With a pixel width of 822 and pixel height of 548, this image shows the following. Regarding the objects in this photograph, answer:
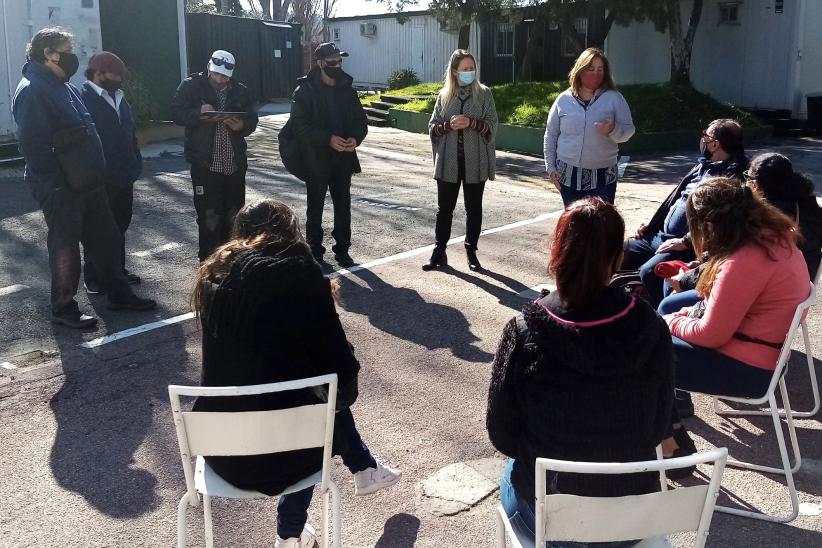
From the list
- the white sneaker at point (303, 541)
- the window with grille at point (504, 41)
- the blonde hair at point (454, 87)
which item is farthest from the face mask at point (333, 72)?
the window with grille at point (504, 41)

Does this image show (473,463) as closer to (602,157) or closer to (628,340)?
(628,340)

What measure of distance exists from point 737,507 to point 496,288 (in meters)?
3.58

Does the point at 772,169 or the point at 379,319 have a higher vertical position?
the point at 772,169

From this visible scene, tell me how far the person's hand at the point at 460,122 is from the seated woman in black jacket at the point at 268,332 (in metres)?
4.19

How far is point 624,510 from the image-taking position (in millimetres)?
2393

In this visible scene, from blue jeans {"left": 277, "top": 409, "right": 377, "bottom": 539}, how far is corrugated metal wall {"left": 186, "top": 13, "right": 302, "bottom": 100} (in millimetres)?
19693

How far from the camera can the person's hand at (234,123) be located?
23.0 feet

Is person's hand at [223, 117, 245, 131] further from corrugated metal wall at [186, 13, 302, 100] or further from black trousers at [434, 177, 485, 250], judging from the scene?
corrugated metal wall at [186, 13, 302, 100]

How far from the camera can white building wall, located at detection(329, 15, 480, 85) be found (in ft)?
92.9

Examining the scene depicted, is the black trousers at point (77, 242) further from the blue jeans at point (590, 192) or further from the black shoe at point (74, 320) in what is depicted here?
the blue jeans at point (590, 192)

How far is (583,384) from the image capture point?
262 cm

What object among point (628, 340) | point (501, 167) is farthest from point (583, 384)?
point (501, 167)

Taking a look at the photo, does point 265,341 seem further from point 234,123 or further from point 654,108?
point 654,108

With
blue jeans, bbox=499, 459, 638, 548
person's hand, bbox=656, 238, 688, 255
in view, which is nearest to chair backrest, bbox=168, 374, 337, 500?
blue jeans, bbox=499, 459, 638, 548
